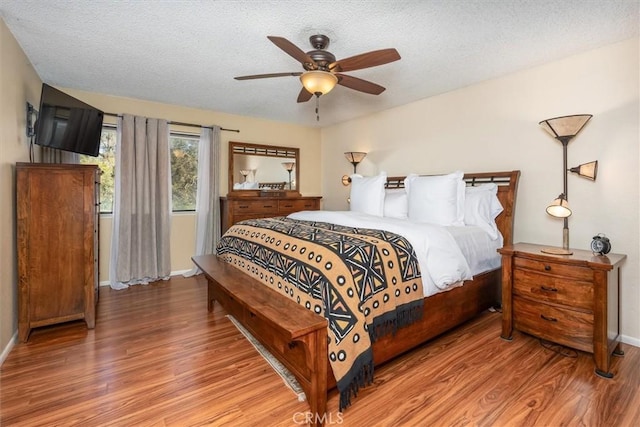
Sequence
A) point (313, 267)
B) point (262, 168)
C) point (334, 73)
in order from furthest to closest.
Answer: point (262, 168) < point (334, 73) < point (313, 267)

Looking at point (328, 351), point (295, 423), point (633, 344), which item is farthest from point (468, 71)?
point (295, 423)

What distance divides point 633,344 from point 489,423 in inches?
71.5

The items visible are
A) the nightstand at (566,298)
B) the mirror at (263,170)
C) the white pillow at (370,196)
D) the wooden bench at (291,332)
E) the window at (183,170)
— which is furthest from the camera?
the mirror at (263,170)

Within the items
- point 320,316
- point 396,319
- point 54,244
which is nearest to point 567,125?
point 396,319

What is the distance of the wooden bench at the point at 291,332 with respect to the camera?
61.2 inches

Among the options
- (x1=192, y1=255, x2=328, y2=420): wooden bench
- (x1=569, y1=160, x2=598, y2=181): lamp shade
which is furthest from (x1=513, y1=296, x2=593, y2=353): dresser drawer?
(x1=192, y1=255, x2=328, y2=420): wooden bench

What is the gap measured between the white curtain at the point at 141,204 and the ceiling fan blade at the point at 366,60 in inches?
118

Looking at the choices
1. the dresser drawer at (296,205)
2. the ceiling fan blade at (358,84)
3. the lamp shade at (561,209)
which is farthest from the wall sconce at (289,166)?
the lamp shade at (561,209)

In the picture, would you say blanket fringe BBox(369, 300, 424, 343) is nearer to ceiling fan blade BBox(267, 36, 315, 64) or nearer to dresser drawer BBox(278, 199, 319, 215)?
ceiling fan blade BBox(267, 36, 315, 64)

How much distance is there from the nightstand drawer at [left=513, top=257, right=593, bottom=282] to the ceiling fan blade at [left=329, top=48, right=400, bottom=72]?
6.09 ft

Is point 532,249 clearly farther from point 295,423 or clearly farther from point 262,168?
point 262,168

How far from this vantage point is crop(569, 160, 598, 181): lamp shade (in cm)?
254

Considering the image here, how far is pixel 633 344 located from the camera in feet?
7.93

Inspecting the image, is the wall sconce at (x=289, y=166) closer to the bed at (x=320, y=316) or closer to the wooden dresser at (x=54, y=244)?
the bed at (x=320, y=316)
